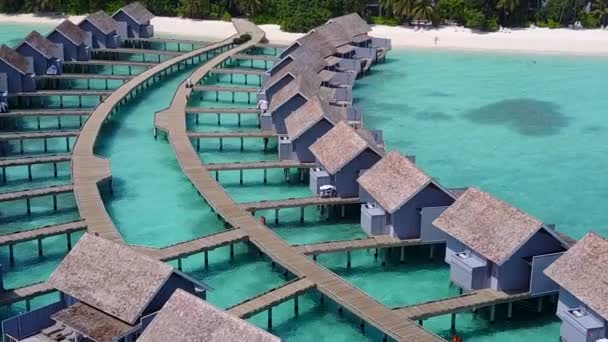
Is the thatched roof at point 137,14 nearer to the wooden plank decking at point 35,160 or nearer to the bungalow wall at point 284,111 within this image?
the bungalow wall at point 284,111

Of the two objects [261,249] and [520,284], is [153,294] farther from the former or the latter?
[520,284]

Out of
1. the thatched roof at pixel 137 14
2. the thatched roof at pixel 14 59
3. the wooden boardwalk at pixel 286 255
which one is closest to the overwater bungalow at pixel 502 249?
the wooden boardwalk at pixel 286 255

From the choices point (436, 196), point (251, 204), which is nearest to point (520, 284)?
point (436, 196)

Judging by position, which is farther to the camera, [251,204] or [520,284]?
[251,204]

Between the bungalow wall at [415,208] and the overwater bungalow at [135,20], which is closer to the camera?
the bungalow wall at [415,208]

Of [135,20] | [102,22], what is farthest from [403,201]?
[135,20]

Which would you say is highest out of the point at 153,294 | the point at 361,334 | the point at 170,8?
the point at 170,8

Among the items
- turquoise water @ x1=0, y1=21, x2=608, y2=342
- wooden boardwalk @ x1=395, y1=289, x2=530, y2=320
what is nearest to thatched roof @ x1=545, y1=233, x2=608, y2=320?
wooden boardwalk @ x1=395, y1=289, x2=530, y2=320
